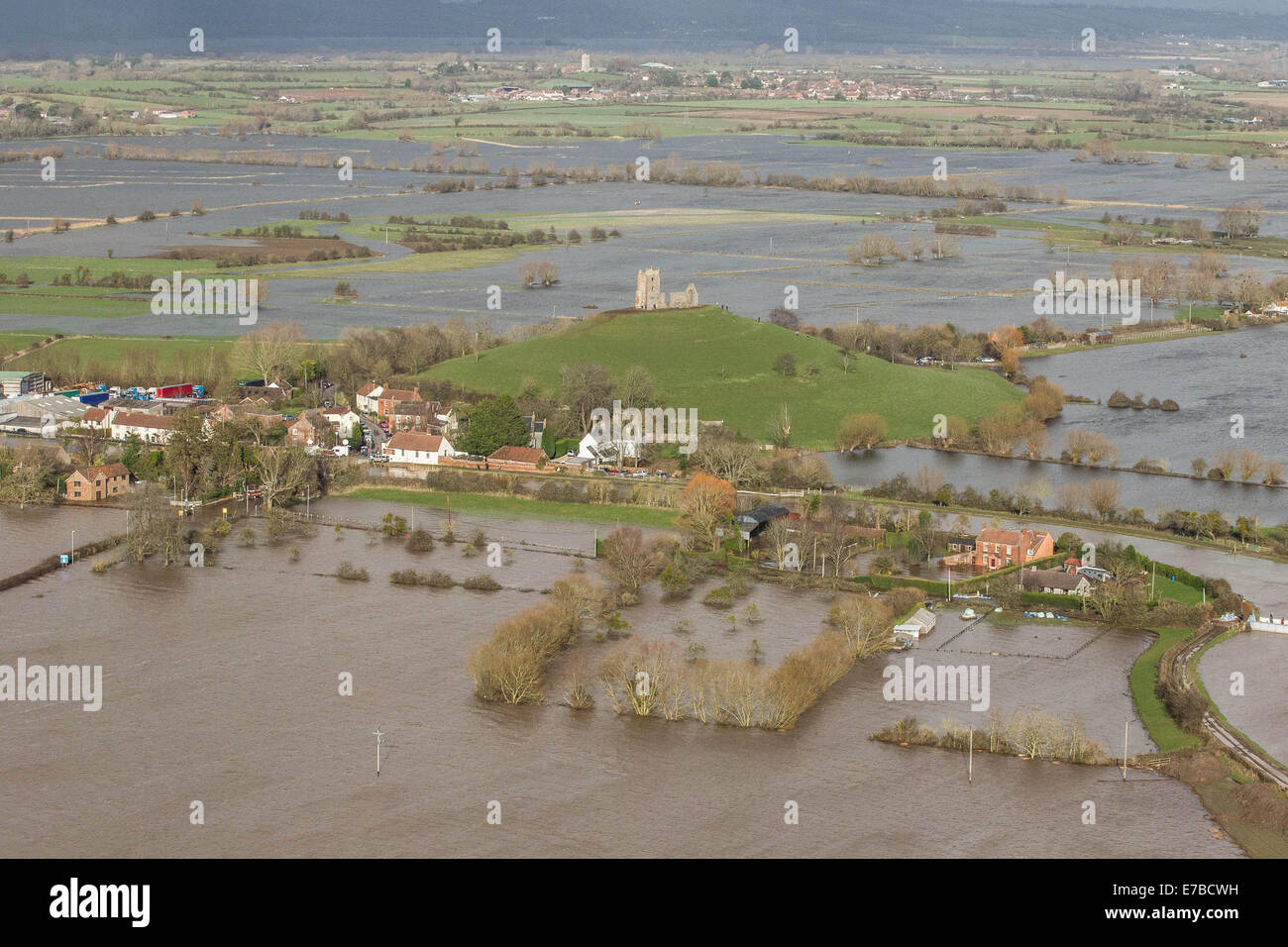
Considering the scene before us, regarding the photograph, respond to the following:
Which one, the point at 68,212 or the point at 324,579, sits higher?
the point at 68,212

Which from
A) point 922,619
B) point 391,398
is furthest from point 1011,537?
point 391,398

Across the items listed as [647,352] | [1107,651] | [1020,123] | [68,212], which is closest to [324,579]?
[1107,651]

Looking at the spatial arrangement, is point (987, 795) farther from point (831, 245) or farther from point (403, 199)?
point (403, 199)

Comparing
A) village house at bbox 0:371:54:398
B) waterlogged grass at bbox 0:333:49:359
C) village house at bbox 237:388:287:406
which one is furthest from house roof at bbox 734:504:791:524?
waterlogged grass at bbox 0:333:49:359

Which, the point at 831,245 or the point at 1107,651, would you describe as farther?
the point at 831,245

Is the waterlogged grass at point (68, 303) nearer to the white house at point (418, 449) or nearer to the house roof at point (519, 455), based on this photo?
the white house at point (418, 449)

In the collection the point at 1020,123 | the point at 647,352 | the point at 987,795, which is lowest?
the point at 987,795
